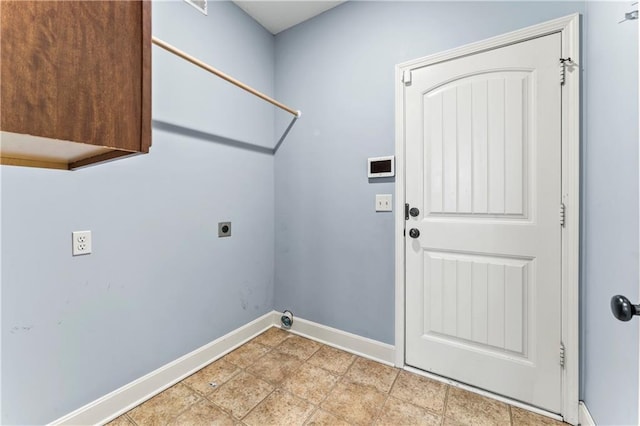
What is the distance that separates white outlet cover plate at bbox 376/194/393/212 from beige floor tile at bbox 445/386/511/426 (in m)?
1.17

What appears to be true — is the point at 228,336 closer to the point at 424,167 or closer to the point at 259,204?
the point at 259,204

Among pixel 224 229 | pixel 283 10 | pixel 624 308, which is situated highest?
pixel 283 10

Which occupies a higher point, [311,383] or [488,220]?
[488,220]

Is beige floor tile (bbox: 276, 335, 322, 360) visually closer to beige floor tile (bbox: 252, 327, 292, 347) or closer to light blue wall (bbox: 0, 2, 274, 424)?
beige floor tile (bbox: 252, 327, 292, 347)

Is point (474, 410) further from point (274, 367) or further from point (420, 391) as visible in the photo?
point (274, 367)

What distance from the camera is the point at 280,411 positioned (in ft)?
4.82

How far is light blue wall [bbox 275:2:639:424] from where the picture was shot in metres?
1.04

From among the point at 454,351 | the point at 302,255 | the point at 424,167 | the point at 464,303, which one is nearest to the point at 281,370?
the point at 302,255

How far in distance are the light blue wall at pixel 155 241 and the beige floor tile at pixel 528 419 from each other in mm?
1800

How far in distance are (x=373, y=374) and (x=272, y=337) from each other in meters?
0.88

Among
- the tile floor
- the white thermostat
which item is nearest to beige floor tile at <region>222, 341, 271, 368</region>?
the tile floor

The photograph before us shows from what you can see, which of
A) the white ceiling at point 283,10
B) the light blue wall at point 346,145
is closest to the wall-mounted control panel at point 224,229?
the light blue wall at point 346,145

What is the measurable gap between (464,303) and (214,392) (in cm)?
159

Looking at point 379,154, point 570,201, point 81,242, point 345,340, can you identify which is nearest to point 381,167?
point 379,154
